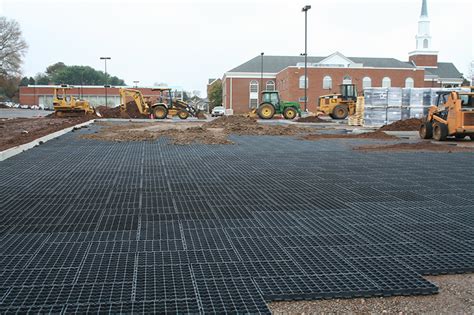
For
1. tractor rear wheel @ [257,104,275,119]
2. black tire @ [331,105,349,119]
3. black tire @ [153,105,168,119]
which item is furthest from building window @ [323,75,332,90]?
black tire @ [153,105,168,119]

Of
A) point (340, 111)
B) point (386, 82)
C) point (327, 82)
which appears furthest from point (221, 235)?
point (386, 82)

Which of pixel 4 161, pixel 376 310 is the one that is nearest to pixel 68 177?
pixel 4 161

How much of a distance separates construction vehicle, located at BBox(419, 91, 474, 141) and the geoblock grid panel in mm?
7382

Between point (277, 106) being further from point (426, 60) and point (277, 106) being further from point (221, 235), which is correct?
point (426, 60)

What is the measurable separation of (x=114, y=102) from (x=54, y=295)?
337ft

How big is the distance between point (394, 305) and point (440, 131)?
1595cm

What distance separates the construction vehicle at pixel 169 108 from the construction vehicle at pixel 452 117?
77.8ft

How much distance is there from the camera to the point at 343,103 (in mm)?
38656

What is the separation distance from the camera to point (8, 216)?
6.23 meters

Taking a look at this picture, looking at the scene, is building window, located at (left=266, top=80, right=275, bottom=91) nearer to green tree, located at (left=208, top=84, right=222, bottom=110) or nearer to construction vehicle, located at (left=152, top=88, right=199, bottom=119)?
green tree, located at (left=208, top=84, right=222, bottom=110)

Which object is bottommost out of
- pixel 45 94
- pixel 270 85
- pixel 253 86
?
pixel 45 94

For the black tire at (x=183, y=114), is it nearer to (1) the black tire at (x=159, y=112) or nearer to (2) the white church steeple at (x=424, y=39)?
(1) the black tire at (x=159, y=112)

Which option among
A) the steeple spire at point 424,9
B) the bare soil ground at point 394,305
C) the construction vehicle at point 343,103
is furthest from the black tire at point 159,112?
the steeple spire at point 424,9

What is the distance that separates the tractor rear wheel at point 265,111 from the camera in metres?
40.6
